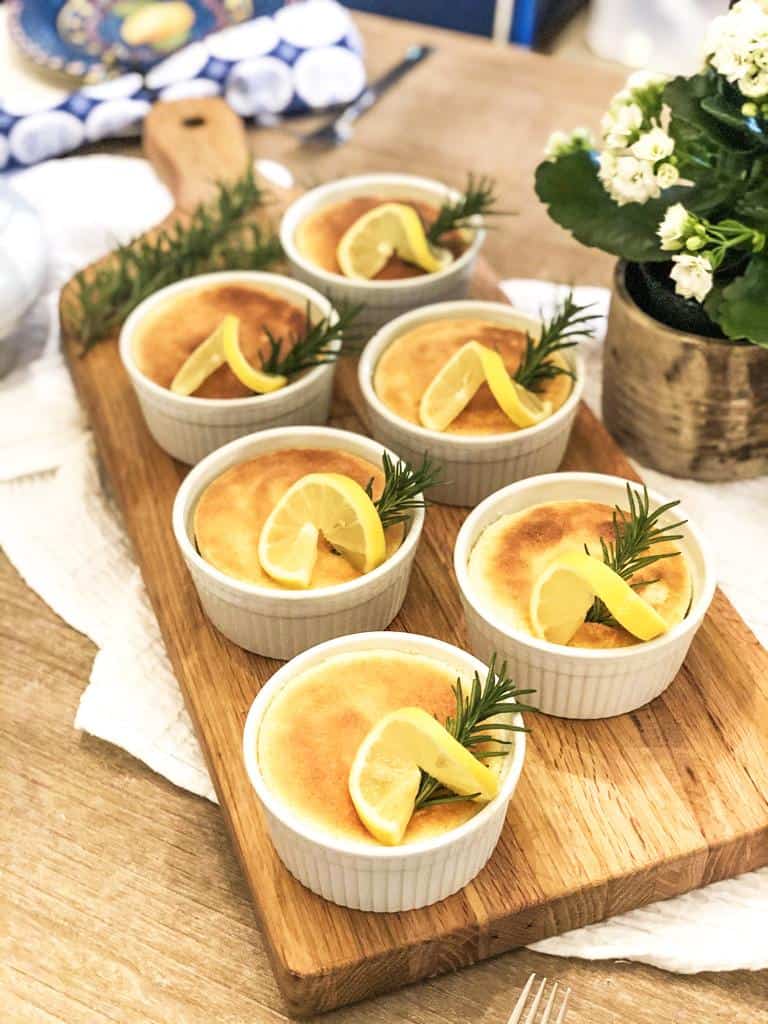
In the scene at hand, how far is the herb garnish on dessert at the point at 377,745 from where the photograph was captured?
3.36 feet

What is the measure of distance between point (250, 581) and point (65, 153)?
50.1 inches

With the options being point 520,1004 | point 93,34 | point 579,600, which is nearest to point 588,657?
point 579,600

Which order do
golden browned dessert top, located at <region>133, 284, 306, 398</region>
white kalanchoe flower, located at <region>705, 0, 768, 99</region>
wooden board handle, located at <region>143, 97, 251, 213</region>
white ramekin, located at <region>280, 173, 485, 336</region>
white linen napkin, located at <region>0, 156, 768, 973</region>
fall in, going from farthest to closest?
wooden board handle, located at <region>143, 97, 251, 213</region>, white ramekin, located at <region>280, 173, 485, 336</region>, golden browned dessert top, located at <region>133, 284, 306, 398</region>, white kalanchoe flower, located at <region>705, 0, 768, 99</region>, white linen napkin, located at <region>0, 156, 768, 973</region>

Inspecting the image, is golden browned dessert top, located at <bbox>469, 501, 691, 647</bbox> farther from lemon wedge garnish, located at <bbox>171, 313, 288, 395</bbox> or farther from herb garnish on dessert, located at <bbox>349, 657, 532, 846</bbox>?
lemon wedge garnish, located at <bbox>171, 313, 288, 395</bbox>

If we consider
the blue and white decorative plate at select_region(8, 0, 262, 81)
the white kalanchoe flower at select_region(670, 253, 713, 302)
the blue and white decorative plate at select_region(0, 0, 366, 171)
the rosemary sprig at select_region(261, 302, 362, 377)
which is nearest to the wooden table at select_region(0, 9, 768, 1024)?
the rosemary sprig at select_region(261, 302, 362, 377)

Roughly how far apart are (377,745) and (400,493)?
1.11 ft

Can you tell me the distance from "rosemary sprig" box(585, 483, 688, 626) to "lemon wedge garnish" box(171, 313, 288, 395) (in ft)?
1.57

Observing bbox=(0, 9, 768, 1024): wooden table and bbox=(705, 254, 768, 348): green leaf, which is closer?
bbox=(0, 9, 768, 1024): wooden table

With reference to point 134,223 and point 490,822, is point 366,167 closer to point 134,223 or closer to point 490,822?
point 134,223

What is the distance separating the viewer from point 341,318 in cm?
162

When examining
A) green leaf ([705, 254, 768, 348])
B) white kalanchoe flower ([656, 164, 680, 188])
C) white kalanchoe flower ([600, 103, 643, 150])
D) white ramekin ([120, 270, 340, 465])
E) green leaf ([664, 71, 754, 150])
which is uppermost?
green leaf ([664, 71, 754, 150])

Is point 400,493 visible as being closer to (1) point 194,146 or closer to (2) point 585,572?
(2) point 585,572

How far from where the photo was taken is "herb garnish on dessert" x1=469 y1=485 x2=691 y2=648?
3.86ft

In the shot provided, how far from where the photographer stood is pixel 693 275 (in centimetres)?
129
